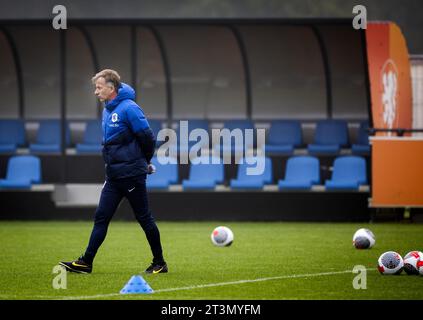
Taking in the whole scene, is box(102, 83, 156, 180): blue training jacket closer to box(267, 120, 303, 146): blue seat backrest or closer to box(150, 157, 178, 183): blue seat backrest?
box(150, 157, 178, 183): blue seat backrest

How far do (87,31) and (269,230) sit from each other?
22.2 feet

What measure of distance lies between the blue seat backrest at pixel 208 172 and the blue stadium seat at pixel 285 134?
5.31 feet

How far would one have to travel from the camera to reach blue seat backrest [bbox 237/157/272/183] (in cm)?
2219

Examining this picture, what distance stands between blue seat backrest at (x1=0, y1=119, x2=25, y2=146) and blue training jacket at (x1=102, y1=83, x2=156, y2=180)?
12.2m

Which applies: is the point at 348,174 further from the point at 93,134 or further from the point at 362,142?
the point at 93,134

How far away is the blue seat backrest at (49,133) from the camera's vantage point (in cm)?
2378

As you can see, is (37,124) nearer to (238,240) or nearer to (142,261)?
(238,240)

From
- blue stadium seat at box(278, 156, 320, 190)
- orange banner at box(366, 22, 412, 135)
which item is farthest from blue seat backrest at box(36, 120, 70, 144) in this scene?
orange banner at box(366, 22, 412, 135)

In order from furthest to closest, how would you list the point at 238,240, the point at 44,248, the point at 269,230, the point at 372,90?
the point at 372,90 → the point at 269,230 → the point at 238,240 → the point at 44,248

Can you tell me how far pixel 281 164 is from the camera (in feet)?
75.0

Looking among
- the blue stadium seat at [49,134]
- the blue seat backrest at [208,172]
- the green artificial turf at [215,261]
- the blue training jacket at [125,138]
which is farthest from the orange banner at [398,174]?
the blue training jacket at [125,138]

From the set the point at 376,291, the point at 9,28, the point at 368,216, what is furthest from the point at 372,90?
the point at 376,291

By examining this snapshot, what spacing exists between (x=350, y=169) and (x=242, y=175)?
2.25 meters

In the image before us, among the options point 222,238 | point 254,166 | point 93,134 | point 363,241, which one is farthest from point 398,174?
point 93,134
